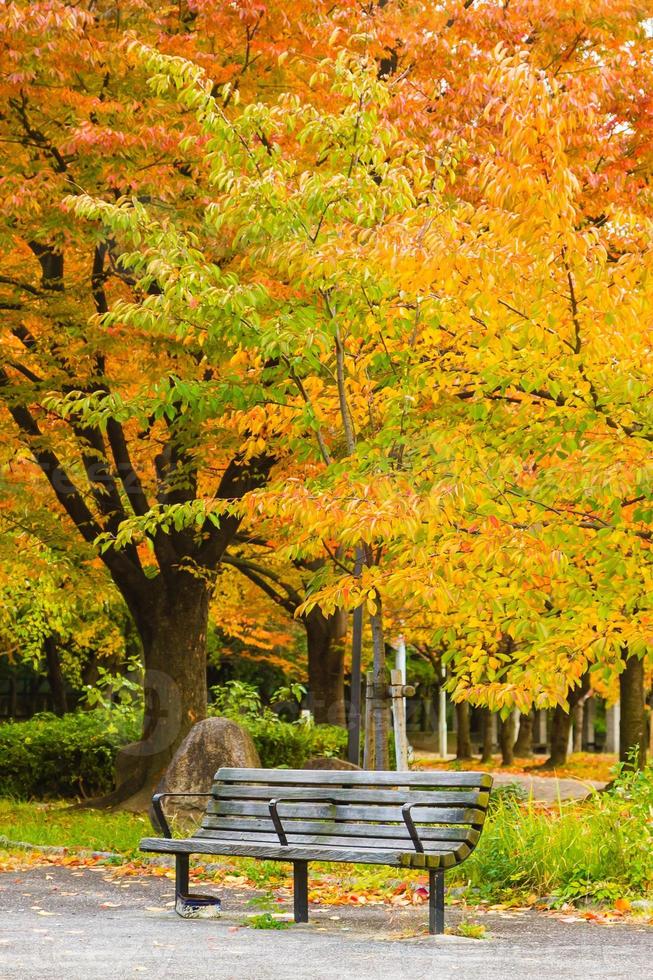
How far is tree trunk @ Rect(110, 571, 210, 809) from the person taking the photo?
15.3m

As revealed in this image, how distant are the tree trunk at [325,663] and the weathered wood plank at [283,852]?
594 inches

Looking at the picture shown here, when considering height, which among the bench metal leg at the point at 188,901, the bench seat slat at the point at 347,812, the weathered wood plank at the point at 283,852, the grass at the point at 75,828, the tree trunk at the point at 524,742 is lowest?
the tree trunk at the point at 524,742

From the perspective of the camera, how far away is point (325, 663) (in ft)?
76.5

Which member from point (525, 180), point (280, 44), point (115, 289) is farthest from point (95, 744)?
point (525, 180)

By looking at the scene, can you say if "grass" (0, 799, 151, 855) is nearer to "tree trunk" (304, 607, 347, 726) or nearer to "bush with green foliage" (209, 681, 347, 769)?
"bush with green foliage" (209, 681, 347, 769)

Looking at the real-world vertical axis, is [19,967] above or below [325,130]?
below

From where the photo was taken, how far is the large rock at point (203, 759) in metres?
12.2

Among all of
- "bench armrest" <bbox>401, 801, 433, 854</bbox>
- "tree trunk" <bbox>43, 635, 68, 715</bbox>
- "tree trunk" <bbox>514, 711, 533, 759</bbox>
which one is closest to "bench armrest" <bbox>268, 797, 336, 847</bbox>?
"bench armrest" <bbox>401, 801, 433, 854</bbox>

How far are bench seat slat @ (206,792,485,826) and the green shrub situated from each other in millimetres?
9544

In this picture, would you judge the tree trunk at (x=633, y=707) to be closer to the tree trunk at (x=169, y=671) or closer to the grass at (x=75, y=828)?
the tree trunk at (x=169, y=671)

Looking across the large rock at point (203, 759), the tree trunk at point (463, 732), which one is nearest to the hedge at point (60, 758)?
the large rock at point (203, 759)

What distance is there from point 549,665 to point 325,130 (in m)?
4.68

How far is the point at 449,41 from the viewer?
13.5m

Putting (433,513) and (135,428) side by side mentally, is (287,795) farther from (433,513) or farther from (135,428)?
(135,428)
